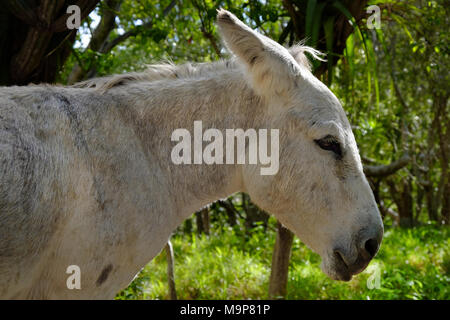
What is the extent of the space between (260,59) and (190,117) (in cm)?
49

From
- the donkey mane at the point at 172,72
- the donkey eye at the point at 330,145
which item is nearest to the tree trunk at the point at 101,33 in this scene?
the donkey mane at the point at 172,72

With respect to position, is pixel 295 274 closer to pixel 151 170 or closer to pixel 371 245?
pixel 371 245

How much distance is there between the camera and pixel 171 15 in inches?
242

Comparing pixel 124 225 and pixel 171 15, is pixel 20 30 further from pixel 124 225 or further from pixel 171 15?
pixel 171 15

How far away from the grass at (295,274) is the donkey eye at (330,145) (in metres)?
2.81

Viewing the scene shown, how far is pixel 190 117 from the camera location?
8.57 feet

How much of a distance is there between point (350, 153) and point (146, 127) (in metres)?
1.10

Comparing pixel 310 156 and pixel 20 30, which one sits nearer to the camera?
pixel 310 156

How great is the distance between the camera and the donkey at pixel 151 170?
2.12 metres


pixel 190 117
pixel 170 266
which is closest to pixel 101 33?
pixel 170 266

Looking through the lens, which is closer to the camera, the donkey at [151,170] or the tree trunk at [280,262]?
A: the donkey at [151,170]

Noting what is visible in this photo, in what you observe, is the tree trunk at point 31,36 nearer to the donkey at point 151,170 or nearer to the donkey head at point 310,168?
the donkey at point 151,170

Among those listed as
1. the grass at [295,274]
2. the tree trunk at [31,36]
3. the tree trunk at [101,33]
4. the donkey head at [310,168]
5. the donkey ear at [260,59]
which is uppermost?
the tree trunk at [101,33]
